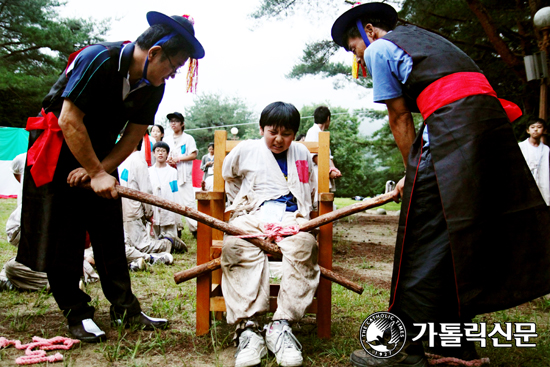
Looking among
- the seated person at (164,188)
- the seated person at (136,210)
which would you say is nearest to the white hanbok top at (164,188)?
the seated person at (164,188)

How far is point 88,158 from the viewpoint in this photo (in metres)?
2.45

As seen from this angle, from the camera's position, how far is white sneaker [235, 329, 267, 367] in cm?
217

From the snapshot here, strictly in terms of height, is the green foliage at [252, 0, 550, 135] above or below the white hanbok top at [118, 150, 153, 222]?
above

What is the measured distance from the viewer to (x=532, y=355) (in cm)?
243

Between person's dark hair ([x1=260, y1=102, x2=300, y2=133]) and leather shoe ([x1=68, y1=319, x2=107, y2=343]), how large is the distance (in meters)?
1.62

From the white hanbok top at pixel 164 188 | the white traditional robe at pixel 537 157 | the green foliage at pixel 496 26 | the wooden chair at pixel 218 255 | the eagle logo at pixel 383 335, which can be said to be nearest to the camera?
the eagle logo at pixel 383 335

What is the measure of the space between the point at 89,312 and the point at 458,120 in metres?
2.33

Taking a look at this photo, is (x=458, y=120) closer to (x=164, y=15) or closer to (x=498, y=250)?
(x=498, y=250)

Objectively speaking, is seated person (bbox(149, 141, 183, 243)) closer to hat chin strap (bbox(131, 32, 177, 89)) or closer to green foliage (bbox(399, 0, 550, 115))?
hat chin strap (bbox(131, 32, 177, 89))

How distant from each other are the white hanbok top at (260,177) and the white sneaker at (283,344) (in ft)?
2.59

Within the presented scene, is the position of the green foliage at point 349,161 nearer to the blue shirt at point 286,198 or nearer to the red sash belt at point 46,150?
the blue shirt at point 286,198

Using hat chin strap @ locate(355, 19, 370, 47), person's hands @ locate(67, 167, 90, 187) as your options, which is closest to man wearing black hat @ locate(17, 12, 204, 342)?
person's hands @ locate(67, 167, 90, 187)

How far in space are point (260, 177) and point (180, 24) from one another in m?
1.06

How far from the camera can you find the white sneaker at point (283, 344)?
218 centimetres
